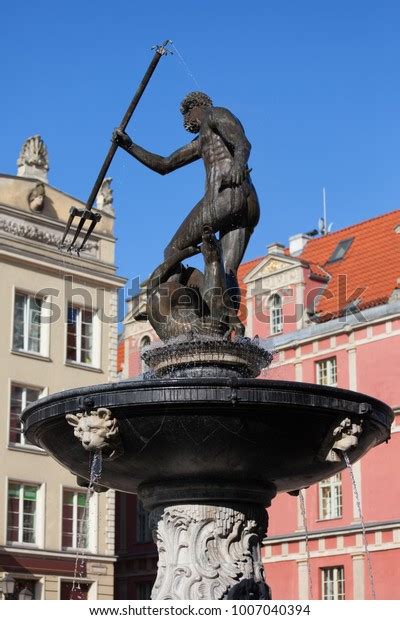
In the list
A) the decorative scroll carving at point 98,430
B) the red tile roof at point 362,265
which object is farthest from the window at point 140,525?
the decorative scroll carving at point 98,430

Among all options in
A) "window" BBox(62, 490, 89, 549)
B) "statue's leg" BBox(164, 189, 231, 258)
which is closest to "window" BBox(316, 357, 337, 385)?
"window" BBox(62, 490, 89, 549)

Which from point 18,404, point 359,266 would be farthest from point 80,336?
point 359,266

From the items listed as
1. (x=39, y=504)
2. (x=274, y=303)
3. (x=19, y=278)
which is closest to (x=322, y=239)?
(x=274, y=303)

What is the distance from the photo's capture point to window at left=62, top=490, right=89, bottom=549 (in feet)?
110

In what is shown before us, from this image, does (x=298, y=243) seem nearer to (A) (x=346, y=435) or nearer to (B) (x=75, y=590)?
(B) (x=75, y=590)

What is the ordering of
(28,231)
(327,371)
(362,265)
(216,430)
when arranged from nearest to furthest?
(216,430) → (28,231) → (327,371) → (362,265)

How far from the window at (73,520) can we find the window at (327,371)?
314 inches

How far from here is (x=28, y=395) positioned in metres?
33.9

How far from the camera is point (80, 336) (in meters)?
35.9

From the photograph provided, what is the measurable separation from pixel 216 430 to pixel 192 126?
11.6 ft

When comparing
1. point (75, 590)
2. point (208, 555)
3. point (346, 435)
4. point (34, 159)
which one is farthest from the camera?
point (34, 159)

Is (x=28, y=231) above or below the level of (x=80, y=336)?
above
